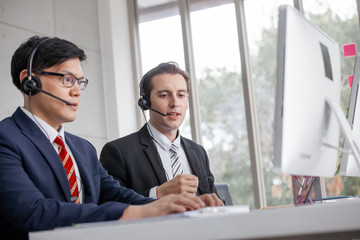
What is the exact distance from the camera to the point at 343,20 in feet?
14.0

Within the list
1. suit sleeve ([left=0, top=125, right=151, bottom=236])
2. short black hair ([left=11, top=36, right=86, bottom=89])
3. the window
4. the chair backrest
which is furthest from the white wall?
suit sleeve ([left=0, top=125, right=151, bottom=236])

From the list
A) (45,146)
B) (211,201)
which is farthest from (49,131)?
(211,201)

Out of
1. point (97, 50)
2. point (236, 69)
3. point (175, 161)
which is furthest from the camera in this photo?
point (97, 50)

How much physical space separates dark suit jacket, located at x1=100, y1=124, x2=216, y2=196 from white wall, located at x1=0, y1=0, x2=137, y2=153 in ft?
5.14

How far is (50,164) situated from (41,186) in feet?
0.30

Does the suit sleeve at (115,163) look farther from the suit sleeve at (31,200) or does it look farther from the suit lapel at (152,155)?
the suit sleeve at (31,200)

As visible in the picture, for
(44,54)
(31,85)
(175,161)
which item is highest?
(44,54)

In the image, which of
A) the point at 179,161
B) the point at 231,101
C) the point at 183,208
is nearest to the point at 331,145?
the point at 183,208

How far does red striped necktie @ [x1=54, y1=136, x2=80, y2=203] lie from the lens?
1.75m

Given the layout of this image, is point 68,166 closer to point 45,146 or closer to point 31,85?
point 45,146

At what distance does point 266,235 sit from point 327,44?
0.74 m

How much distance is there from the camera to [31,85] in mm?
1791

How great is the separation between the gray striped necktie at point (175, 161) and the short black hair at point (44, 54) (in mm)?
1017

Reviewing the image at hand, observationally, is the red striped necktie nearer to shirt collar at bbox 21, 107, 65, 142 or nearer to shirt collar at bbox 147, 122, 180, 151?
shirt collar at bbox 21, 107, 65, 142
